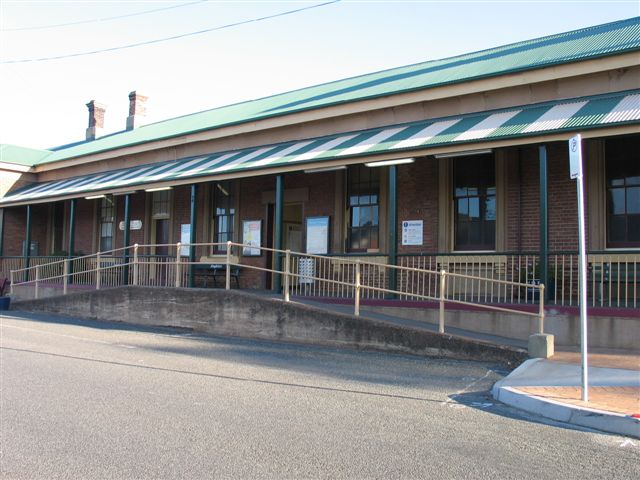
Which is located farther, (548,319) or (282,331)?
(282,331)

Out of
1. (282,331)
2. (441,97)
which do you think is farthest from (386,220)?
(282,331)

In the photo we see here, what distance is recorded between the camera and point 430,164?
13156mm

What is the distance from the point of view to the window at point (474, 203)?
1229 centimetres

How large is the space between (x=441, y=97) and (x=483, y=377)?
7023 millimetres

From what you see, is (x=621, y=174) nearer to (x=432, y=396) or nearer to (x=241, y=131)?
(x=432, y=396)

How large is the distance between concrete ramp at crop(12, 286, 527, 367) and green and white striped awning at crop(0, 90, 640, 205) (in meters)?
3.22

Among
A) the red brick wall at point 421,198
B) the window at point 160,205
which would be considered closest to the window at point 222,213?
the window at point 160,205

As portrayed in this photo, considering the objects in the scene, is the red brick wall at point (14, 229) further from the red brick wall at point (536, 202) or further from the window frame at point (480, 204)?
the red brick wall at point (536, 202)

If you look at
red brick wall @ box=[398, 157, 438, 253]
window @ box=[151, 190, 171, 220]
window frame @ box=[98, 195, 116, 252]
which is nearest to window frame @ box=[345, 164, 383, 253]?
red brick wall @ box=[398, 157, 438, 253]

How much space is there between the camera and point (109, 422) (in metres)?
5.29

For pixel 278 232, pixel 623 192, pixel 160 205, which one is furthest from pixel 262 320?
pixel 160 205

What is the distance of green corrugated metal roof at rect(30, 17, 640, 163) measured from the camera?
11.4 meters

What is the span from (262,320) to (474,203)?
17.2ft

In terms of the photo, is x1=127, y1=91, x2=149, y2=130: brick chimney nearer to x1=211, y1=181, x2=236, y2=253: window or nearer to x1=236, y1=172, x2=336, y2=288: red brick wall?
x1=211, y1=181, x2=236, y2=253: window
